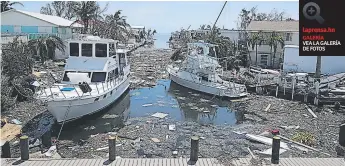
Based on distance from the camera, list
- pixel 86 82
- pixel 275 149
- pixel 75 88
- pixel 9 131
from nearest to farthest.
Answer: pixel 275 149, pixel 9 131, pixel 75 88, pixel 86 82

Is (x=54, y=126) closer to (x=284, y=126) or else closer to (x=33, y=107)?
(x=33, y=107)

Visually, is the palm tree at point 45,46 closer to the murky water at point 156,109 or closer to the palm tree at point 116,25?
the murky water at point 156,109

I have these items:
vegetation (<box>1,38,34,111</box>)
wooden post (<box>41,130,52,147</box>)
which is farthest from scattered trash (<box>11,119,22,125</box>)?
wooden post (<box>41,130,52,147</box>)

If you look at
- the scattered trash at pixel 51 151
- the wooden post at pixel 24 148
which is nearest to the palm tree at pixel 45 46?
the scattered trash at pixel 51 151

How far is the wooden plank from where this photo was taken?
13752 mm

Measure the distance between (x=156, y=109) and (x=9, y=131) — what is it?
8.93m

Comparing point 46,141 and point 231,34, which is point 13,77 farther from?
point 231,34

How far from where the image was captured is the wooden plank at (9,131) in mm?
13752

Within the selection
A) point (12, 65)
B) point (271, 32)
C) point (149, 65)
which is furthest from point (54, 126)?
point (271, 32)

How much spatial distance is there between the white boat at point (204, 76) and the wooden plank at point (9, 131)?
1398 cm

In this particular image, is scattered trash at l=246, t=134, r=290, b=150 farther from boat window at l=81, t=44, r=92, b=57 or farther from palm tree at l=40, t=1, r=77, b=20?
palm tree at l=40, t=1, r=77, b=20

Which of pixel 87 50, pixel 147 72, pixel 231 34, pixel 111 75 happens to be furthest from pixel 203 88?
pixel 231 34

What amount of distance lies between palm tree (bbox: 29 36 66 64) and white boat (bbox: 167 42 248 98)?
12.6 m

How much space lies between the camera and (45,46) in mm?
32688
